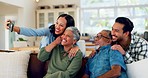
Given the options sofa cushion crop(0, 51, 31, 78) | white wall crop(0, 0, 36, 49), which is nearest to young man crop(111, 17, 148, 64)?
sofa cushion crop(0, 51, 31, 78)

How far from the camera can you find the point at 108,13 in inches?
305

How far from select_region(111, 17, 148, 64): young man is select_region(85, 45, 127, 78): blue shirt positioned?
7 centimetres

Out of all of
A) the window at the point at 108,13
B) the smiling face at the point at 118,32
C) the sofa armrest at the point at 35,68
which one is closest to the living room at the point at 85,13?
the window at the point at 108,13

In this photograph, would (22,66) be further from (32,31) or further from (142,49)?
(142,49)

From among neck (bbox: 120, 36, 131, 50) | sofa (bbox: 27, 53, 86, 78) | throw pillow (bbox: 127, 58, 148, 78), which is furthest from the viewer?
sofa (bbox: 27, 53, 86, 78)

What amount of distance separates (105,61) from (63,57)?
43 cm

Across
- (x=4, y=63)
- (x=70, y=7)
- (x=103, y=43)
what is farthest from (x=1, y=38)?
(x=103, y=43)

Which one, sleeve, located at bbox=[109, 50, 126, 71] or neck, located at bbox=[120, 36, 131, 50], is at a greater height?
neck, located at bbox=[120, 36, 131, 50]

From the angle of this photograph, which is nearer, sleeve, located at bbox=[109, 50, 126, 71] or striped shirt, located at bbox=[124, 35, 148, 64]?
sleeve, located at bbox=[109, 50, 126, 71]

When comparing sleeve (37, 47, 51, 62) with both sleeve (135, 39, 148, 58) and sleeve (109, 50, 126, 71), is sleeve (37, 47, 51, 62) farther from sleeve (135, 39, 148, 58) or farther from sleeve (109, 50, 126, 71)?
sleeve (135, 39, 148, 58)

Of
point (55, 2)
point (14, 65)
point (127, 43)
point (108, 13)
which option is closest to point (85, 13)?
point (108, 13)

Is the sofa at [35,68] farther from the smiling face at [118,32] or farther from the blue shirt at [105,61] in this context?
the smiling face at [118,32]

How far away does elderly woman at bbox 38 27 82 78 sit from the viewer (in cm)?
181

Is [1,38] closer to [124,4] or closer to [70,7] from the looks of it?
[70,7]
